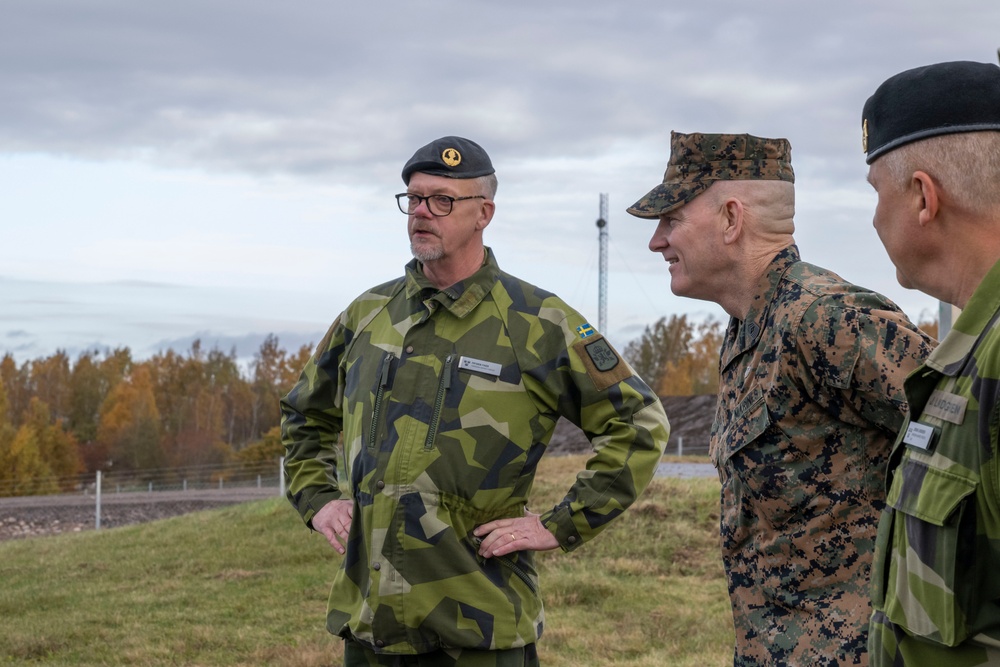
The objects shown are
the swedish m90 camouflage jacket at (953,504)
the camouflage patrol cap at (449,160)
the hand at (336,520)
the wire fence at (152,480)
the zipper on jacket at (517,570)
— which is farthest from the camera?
the wire fence at (152,480)

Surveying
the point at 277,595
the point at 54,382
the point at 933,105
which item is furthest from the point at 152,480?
the point at 933,105

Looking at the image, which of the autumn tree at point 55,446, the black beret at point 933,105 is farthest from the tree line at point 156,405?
the black beret at point 933,105

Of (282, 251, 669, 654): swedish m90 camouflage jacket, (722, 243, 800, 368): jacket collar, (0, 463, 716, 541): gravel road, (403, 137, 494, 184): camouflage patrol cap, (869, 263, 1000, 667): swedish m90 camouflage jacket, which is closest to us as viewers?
(869, 263, 1000, 667): swedish m90 camouflage jacket

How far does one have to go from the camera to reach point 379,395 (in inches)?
148

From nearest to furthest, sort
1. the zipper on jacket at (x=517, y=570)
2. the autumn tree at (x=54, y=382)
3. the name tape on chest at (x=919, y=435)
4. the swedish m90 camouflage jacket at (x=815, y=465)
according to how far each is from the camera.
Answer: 1. the name tape on chest at (x=919, y=435)
2. the swedish m90 camouflage jacket at (x=815, y=465)
3. the zipper on jacket at (x=517, y=570)
4. the autumn tree at (x=54, y=382)

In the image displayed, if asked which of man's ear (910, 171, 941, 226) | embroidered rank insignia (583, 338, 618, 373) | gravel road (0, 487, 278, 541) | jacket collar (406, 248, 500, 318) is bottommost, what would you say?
gravel road (0, 487, 278, 541)

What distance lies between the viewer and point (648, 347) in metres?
84.4

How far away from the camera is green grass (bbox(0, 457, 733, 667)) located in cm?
780

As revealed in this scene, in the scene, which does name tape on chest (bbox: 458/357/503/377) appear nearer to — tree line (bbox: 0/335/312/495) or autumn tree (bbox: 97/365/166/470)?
tree line (bbox: 0/335/312/495)

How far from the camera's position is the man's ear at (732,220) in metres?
3.15

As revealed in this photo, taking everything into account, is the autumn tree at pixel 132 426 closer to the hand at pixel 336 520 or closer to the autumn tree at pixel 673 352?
the autumn tree at pixel 673 352

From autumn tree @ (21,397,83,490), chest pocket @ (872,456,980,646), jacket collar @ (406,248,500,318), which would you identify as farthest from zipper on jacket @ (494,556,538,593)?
autumn tree @ (21,397,83,490)

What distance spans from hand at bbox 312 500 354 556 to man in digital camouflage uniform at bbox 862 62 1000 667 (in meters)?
2.20

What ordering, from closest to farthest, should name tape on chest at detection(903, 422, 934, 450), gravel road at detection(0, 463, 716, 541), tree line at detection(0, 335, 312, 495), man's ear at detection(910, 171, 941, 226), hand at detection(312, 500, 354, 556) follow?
name tape on chest at detection(903, 422, 934, 450)
man's ear at detection(910, 171, 941, 226)
hand at detection(312, 500, 354, 556)
gravel road at detection(0, 463, 716, 541)
tree line at detection(0, 335, 312, 495)
